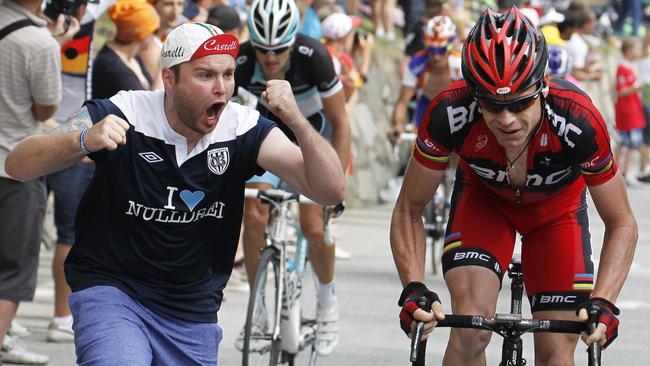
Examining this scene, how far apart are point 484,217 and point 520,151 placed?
0.48 meters

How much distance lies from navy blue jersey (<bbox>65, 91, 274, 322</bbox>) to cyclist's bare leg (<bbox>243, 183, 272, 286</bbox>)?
2744 millimetres

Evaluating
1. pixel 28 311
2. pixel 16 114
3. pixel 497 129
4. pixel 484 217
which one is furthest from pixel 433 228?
pixel 497 129

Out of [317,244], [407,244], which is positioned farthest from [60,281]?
[407,244]

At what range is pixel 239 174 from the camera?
487 centimetres

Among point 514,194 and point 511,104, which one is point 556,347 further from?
point 511,104

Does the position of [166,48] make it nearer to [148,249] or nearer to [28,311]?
[148,249]

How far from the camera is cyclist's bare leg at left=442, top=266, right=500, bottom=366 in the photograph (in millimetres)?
5145

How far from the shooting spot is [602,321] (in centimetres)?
442

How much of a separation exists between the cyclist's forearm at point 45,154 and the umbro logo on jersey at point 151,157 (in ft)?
0.89

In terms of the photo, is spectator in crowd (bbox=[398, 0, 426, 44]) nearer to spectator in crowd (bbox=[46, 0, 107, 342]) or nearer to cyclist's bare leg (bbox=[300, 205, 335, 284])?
spectator in crowd (bbox=[46, 0, 107, 342])

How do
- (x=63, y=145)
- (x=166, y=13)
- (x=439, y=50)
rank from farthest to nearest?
(x=439, y=50) → (x=166, y=13) → (x=63, y=145)

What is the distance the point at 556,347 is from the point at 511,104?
1075 millimetres

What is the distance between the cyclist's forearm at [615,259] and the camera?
15.6ft

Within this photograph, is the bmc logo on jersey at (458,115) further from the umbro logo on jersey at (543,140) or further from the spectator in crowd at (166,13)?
the spectator in crowd at (166,13)
